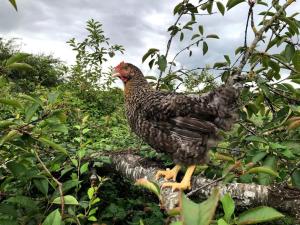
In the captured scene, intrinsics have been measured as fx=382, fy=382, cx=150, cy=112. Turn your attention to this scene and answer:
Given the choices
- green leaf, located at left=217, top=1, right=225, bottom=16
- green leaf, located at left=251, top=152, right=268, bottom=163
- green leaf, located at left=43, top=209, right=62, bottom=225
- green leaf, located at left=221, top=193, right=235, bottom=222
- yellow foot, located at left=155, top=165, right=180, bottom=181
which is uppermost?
green leaf, located at left=217, top=1, right=225, bottom=16

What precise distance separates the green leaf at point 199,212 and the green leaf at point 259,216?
27 cm

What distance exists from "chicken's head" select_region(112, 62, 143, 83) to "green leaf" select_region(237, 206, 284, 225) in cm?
368

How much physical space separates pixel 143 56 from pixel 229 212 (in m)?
3.46

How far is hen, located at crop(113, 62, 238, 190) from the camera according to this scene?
11.8 ft

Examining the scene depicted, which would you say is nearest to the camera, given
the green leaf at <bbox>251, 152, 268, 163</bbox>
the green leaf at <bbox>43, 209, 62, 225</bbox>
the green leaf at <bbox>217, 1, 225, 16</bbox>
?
the green leaf at <bbox>43, 209, 62, 225</bbox>

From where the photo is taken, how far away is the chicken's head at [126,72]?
15.7 feet

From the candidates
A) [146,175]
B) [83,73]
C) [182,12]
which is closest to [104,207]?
[146,175]

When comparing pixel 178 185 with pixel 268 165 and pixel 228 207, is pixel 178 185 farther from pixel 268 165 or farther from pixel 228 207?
pixel 228 207

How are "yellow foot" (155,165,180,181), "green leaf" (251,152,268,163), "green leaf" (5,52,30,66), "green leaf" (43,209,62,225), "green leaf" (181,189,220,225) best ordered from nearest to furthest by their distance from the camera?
"green leaf" (181,189,220,225), "green leaf" (43,209,62,225), "green leaf" (5,52,30,66), "green leaf" (251,152,268,163), "yellow foot" (155,165,180,181)

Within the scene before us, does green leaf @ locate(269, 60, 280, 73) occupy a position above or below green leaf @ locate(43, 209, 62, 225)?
above

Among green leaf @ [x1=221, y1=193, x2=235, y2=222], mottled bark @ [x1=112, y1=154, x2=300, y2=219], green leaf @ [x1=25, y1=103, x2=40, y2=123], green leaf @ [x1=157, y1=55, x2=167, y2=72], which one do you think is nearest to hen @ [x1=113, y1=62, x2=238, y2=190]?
mottled bark @ [x1=112, y1=154, x2=300, y2=219]

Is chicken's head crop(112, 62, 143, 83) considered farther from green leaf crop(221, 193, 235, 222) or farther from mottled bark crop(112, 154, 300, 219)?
green leaf crop(221, 193, 235, 222)

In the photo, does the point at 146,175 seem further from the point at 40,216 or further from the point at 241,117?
Result: the point at 40,216

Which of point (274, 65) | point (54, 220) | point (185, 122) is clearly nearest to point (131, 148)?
point (185, 122)
